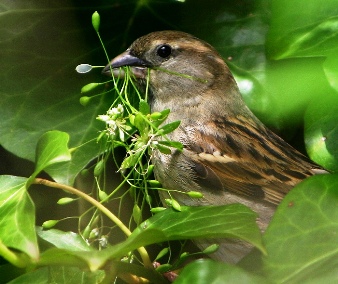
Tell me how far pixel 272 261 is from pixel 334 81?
33 centimetres

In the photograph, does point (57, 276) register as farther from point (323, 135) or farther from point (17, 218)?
point (323, 135)

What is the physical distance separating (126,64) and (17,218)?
28.4 inches

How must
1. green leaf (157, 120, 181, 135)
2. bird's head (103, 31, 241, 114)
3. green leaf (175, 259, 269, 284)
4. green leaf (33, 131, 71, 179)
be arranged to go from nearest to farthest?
green leaf (175, 259, 269, 284) < green leaf (33, 131, 71, 179) < green leaf (157, 120, 181, 135) < bird's head (103, 31, 241, 114)

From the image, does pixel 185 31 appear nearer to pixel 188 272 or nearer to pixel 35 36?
pixel 35 36

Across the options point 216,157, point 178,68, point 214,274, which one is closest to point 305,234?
point 214,274

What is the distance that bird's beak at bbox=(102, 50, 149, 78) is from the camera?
1.62 meters

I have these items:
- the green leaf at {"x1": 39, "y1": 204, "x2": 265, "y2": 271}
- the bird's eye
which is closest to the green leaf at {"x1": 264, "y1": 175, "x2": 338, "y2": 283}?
the green leaf at {"x1": 39, "y1": 204, "x2": 265, "y2": 271}

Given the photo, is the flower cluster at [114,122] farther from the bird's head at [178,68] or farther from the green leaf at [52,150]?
the bird's head at [178,68]

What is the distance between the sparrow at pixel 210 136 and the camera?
159 centimetres

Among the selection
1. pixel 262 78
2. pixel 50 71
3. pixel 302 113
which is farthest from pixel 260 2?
pixel 50 71

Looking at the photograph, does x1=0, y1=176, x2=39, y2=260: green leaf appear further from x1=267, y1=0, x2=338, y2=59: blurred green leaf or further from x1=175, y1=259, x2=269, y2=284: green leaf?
x1=267, y1=0, x2=338, y2=59: blurred green leaf

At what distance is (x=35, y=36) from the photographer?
1.70m

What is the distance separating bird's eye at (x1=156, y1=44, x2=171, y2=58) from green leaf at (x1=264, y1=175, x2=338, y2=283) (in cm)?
85

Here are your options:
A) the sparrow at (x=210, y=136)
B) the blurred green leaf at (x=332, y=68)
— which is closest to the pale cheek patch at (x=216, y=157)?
the sparrow at (x=210, y=136)
